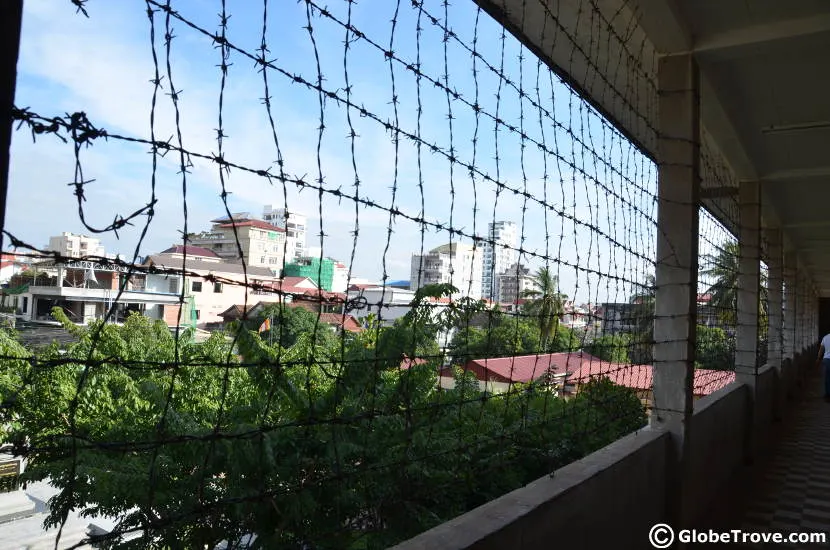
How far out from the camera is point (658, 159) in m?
3.34

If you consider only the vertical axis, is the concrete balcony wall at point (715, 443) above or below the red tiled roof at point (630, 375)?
below

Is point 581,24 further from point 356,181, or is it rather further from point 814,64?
point 356,181

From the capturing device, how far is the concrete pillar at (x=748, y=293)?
5617 mm

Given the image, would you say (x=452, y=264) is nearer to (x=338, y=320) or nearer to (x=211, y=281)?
(x=338, y=320)

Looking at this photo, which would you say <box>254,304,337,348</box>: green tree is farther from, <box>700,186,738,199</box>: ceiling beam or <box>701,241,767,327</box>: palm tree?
<box>700,186,738,199</box>: ceiling beam

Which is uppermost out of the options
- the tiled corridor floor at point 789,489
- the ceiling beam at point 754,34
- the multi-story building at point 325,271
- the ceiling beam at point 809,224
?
the ceiling beam at point 754,34

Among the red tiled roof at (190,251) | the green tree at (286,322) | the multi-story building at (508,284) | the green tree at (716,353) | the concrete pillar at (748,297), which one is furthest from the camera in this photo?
the green tree at (716,353)

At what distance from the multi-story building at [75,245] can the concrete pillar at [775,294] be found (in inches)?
337

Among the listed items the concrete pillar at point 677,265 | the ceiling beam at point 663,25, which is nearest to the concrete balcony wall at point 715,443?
the concrete pillar at point 677,265

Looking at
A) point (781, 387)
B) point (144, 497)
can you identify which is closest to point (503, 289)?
point (144, 497)

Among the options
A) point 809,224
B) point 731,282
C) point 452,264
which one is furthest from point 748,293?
point 452,264

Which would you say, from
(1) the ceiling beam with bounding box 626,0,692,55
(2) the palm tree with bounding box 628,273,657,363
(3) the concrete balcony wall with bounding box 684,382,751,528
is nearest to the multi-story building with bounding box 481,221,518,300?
(2) the palm tree with bounding box 628,273,657,363

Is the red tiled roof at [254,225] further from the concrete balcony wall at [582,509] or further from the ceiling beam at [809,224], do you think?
the ceiling beam at [809,224]

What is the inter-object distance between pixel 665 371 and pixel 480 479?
1.25m
